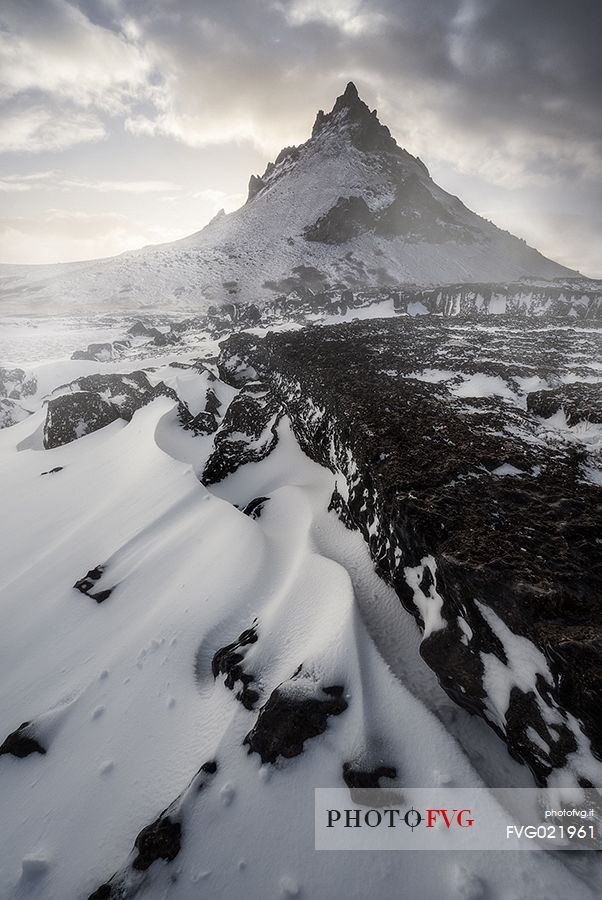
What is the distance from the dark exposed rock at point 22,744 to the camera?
280 centimetres

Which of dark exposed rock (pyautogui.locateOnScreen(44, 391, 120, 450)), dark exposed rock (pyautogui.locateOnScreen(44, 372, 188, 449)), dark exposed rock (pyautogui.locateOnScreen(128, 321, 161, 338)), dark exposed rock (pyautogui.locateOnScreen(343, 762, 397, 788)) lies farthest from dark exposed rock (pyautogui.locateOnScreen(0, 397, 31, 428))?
dark exposed rock (pyautogui.locateOnScreen(128, 321, 161, 338))

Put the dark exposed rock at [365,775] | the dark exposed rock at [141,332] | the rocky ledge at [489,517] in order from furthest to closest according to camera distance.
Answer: the dark exposed rock at [141,332]
the dark exposed rock at [365,775]
the rocky ledge at [489,517]

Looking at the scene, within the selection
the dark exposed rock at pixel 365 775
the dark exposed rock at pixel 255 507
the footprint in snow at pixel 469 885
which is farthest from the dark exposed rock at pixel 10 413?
the footprint in snow at pixel 469 885

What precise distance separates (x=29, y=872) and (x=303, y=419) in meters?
5.26

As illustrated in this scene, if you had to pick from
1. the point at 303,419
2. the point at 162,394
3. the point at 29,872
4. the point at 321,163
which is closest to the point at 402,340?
the point at 303,419

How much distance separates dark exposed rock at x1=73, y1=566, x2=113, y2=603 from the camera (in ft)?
13.2

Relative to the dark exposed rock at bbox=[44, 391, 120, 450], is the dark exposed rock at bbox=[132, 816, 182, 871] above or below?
below

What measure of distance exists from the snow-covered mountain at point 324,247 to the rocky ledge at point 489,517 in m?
48.9

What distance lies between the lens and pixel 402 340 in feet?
31.4

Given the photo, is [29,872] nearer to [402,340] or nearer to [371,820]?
[371,820]

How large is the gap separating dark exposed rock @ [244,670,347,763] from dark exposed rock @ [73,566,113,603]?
2.43m

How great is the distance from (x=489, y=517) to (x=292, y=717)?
78.2 inches

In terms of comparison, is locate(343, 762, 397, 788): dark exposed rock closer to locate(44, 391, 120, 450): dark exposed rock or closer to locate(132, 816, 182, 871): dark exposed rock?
locate(132, 816, 182, 871): dark exposed rock

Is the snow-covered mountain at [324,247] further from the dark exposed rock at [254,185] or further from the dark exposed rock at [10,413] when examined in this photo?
the dark exposed rock at [10,413]
